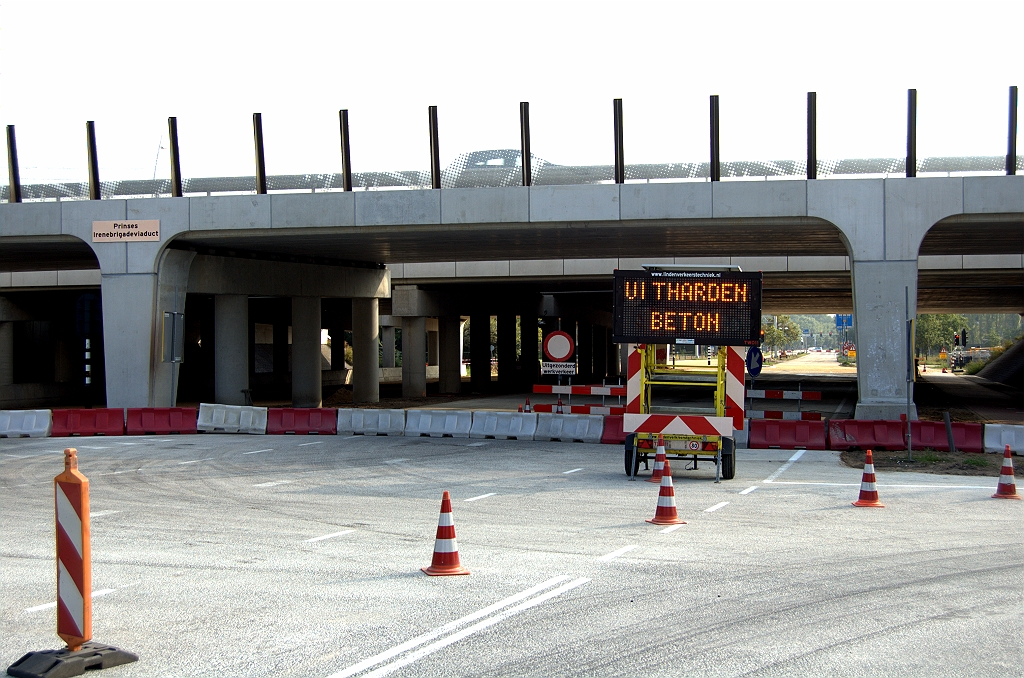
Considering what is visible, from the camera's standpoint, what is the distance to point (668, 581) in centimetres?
874

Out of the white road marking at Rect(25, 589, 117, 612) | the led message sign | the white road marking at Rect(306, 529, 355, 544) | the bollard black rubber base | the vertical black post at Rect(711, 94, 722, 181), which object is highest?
the vertical black post at Rect(711, 94, 722, 181)

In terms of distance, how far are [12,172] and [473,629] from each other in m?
25.9

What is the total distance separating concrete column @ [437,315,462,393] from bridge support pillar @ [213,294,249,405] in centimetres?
1695

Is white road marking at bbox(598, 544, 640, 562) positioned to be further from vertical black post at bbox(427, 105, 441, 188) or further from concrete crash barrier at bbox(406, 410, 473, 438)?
vertical black post at bbox(427, 105, 441, 188)

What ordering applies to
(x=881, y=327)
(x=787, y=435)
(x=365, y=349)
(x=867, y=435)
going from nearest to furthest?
(x=867, y=435)
(x=787, y=435)
(x=881, y=327)
(x=365, y=349)

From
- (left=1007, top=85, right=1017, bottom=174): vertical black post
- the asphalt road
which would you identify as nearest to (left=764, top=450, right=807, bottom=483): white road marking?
the asphalt road

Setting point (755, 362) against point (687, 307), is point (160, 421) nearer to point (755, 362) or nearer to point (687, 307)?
point (687, 307)

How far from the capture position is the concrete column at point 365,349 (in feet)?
133

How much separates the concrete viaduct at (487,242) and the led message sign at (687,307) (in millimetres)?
8075

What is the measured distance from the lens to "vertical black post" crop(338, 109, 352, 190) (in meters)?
26.3

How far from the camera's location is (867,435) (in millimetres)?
21609

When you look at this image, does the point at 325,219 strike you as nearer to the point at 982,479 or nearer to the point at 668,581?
the point at 982,479

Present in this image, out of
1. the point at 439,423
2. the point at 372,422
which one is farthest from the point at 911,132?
the point at 372,422

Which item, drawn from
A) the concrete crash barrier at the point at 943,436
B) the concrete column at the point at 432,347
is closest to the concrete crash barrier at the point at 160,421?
the concrete crash barrier at the point at 943,436
